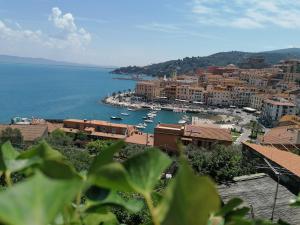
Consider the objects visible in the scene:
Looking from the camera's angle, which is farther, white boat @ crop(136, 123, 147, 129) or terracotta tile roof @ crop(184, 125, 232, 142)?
white boat @ crop(136, 123, 147, 129)

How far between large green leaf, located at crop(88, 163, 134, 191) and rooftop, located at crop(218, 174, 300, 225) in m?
3.96

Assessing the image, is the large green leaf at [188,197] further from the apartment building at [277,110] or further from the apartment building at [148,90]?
the apartment building at [148,90]

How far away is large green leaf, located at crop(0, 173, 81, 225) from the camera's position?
24 cm

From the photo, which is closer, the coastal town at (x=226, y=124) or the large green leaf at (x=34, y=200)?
the large green leaf at (x=34, y=200)

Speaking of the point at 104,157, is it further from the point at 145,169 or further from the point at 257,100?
the point at 257,100

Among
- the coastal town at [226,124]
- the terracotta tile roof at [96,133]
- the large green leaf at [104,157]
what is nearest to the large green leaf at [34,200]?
the large green leaf at [104,157]

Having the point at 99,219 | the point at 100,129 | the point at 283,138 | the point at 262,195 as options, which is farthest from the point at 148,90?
the point at 99,219

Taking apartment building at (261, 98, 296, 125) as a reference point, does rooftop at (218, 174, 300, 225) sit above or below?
above

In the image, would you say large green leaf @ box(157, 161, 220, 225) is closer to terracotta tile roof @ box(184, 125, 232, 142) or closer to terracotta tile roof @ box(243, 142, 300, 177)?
terracotta tile roof @ box(243, 142, 300, 177)

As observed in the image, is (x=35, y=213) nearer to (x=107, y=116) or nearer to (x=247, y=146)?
(x=247, y=146)

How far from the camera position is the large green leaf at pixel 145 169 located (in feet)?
1.15

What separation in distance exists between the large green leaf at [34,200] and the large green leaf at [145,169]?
9cm

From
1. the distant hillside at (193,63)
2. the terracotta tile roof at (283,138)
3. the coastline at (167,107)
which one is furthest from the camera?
the distant hillside at (193,63)

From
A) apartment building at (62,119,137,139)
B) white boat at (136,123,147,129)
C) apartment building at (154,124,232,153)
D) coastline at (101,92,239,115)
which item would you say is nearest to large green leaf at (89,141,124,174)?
apartment building at (154,124,232,153)
